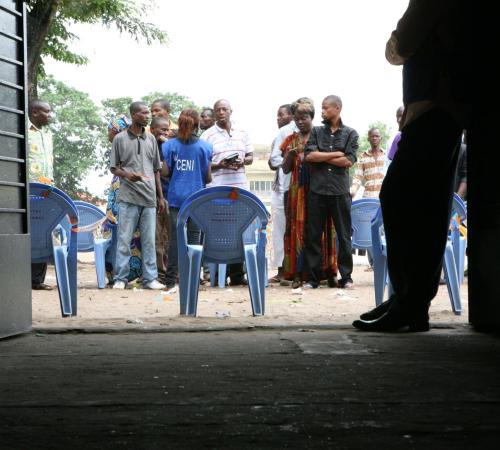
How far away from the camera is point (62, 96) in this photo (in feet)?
150

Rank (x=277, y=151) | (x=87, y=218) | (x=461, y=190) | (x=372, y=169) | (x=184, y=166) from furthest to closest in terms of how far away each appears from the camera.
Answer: (x=372, y=169) < (x=87, y=218) < (x=277, y=151) < (x=461, y=190) < (x=184, y=166)

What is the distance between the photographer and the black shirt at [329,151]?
880 cm

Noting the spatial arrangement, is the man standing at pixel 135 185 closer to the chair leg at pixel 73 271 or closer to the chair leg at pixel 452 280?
the chair leg at pixel 73 271

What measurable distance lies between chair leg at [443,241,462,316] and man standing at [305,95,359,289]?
6.77ft

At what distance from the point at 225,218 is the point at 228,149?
3436 mm

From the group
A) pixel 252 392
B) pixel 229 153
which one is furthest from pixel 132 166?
pixel 252 392

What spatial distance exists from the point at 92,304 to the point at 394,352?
4.47 m

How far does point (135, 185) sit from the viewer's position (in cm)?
886

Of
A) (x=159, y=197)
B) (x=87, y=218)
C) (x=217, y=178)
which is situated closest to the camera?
(x=159, y=197)

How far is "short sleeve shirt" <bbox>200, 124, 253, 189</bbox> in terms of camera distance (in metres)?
9.89

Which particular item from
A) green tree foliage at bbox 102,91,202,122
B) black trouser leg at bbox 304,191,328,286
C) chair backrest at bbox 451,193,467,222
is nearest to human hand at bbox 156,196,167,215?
black trouser leg at bbox 304,191,328,286

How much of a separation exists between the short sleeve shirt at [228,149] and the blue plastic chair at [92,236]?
140cm

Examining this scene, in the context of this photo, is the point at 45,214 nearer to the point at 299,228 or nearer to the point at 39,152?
the point at 39,152

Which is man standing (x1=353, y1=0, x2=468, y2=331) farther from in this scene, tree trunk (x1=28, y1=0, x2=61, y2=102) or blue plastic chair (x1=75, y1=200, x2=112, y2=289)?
tree trunk (x1=28, y1=0, x2=61, y2=102)
